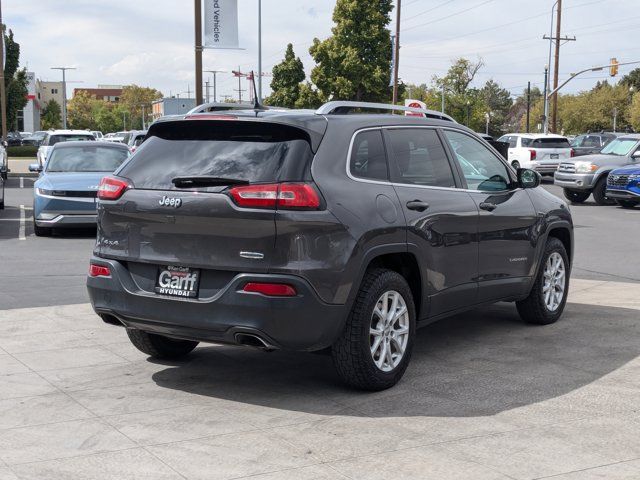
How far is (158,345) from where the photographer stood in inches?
257

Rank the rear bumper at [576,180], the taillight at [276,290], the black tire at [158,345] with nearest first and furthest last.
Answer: the taillight at [276,290] → the black tire at [158,345] → the rear bumper at [576,180]

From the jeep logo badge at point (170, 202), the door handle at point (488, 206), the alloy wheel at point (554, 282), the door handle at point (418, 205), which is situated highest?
the jeep logo badge at point (170, 202)

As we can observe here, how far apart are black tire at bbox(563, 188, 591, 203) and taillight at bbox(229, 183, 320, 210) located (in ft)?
67.5

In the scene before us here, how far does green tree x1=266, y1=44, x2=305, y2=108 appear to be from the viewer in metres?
65.8

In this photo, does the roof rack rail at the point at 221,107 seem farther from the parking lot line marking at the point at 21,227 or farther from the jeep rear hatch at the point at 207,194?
the parking lot line marking at the point at 21,227

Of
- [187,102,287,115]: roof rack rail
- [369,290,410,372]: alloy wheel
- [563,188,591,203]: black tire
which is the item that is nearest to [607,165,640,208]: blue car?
[563,188,591,203]: black tire

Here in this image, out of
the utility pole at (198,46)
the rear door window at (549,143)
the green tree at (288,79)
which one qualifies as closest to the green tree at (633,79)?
the green tree at (288,79)

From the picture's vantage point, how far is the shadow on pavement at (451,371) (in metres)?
5.54

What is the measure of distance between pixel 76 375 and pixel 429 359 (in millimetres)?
2514

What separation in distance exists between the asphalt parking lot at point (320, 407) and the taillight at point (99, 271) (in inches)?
28.6

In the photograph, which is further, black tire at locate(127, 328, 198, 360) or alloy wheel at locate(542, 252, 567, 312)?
alloy wheel at locate(542, 252, 567, 312)

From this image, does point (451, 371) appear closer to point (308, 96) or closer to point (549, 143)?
point (549, 143)

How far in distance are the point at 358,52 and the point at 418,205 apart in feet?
177

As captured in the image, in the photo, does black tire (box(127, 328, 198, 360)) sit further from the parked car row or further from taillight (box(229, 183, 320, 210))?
the parked car row
